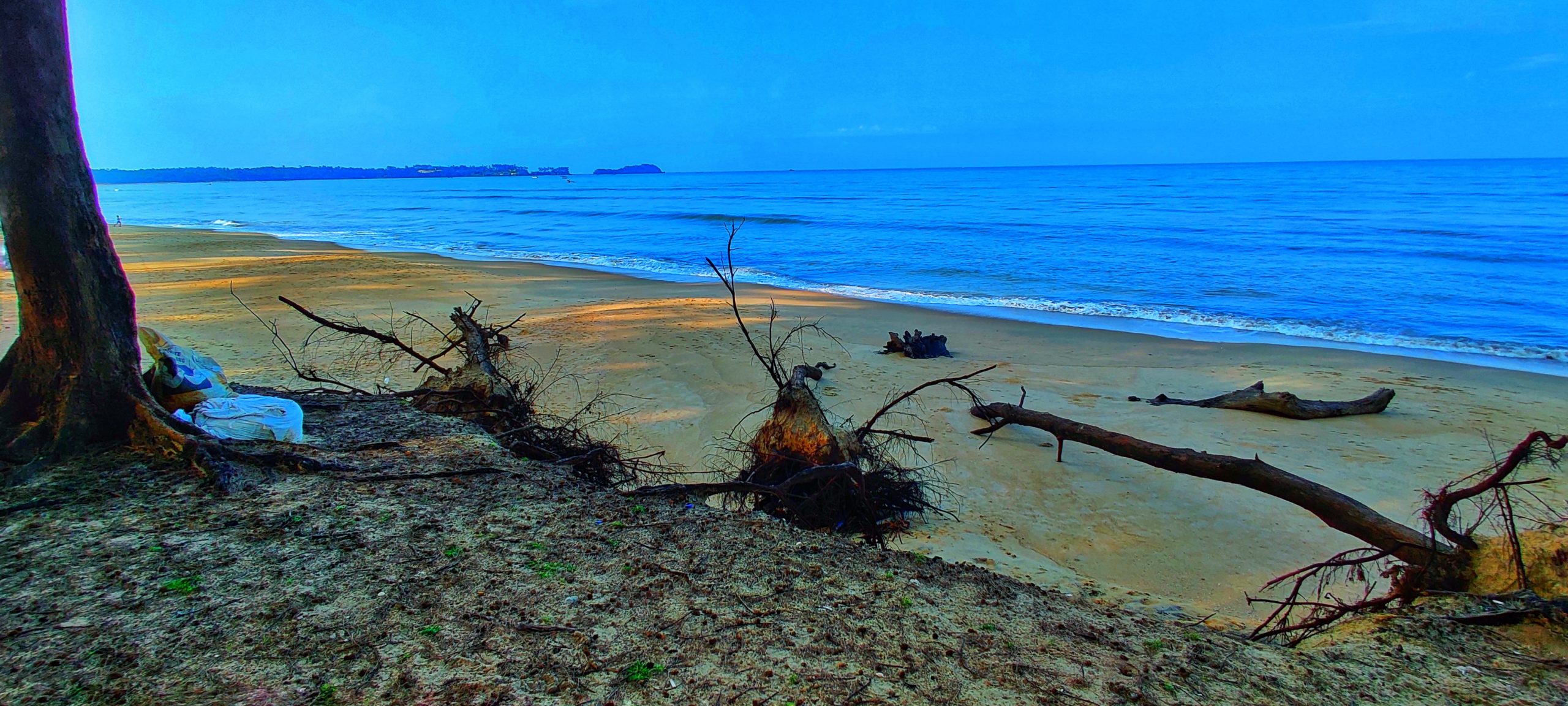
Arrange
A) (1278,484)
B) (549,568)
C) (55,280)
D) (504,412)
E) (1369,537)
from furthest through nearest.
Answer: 1. (504,412)
2. (1278,484)
3. (55,280)
4. (1369,537)
5. (549,568)

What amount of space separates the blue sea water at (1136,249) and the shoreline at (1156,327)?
7cm

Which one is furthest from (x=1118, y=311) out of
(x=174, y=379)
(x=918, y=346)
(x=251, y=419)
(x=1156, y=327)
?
(x=174, y=379)

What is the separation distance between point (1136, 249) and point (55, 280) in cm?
2371

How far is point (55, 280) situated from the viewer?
331cm

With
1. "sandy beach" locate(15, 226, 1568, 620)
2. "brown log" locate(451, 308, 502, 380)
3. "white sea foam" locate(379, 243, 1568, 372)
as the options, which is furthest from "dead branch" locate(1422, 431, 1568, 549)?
"white sea foam" locate(379, 243, 1568, 372)

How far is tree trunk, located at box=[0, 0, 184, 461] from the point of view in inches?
127

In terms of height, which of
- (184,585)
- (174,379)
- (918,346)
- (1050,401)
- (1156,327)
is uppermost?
(1156,327)

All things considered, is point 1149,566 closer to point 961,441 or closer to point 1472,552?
point 1472,552

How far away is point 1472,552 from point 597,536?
347 centimetres

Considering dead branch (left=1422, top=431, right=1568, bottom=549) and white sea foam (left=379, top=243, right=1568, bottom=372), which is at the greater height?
white sea foam (left=379, top=243, right=1568, bottom=372)

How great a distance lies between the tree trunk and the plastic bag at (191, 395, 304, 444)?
0.83 ft

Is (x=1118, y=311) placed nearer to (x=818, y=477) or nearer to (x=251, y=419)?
(x=818, y=477)

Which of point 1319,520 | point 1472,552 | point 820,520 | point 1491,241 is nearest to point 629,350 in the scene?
point 820,520

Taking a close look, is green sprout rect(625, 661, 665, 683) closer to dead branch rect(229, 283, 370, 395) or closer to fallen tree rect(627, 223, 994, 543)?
fallen tree rect(627, 223, 994, 543)
